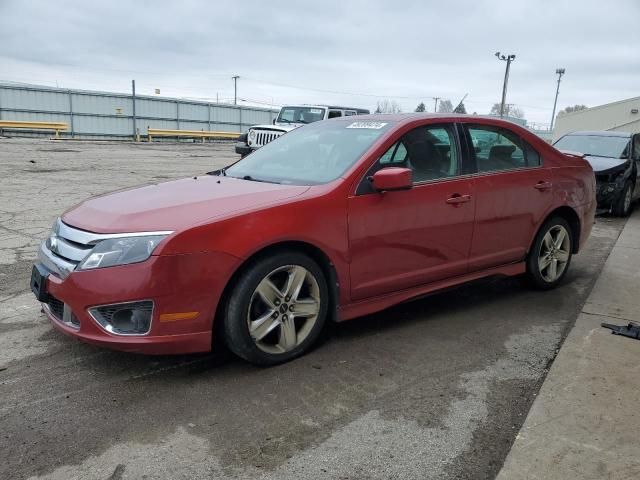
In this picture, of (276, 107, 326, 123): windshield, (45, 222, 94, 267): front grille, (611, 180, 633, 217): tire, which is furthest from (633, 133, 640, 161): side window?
(45, 222, 94, 267): front grille

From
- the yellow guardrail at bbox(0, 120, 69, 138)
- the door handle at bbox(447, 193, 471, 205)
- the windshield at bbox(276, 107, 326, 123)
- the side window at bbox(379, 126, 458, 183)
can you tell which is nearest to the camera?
the side window at bbox(379, 126, 458, 183)

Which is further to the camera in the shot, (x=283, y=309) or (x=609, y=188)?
(x=609, y=188)

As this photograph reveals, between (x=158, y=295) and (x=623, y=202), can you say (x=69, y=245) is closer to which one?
(x=158, y=295)

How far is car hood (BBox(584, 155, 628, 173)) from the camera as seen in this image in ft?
32.7

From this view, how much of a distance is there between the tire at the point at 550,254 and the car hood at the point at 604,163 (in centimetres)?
545

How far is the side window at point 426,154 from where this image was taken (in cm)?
398

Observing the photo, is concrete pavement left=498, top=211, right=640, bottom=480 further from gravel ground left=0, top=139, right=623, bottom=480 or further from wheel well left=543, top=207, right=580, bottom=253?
wheel well left=543, top=207, right=580, bottom=253

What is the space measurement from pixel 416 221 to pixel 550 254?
194cm

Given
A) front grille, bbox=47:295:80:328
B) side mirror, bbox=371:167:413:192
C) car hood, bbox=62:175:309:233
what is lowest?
front grille, bbox=47:295:80:328

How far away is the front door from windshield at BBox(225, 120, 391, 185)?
0.23m

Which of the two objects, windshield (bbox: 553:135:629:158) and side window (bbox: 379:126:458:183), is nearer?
side window (bbox: 379:126:458:183)

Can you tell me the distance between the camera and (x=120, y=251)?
2988 mm

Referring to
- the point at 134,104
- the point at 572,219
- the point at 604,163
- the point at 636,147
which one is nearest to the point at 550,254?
the point at 572,219

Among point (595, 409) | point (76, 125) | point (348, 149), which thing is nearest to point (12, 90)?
point (76, 125)
